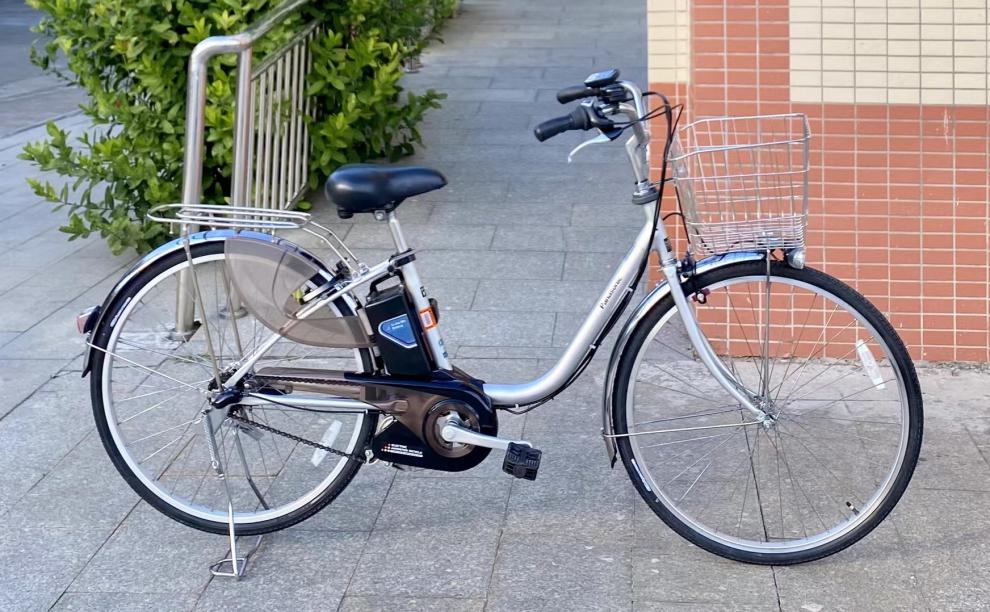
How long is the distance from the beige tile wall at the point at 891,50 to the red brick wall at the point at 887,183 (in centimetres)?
5

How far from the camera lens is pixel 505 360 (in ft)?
17.4

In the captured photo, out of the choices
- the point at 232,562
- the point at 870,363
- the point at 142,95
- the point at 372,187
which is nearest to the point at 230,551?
the point at 232,562

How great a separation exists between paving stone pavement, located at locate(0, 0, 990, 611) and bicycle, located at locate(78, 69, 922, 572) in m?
0.13

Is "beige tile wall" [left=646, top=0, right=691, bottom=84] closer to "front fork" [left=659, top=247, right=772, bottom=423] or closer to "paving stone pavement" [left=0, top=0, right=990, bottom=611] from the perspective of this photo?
"paving stone pavement" [left=0, top=0, right=990, bottom=611]

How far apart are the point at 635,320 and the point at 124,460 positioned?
1579 millimetres

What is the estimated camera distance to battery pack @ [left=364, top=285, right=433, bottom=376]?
144 inches

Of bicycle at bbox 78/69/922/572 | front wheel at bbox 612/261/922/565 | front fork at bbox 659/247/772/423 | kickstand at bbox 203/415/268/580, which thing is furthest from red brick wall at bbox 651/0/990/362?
kickstand at bbox 203/415/268/580

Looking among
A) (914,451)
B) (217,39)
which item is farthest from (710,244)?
(217,39)

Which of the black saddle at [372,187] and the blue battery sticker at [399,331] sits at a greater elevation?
the black saddle at [372,187]

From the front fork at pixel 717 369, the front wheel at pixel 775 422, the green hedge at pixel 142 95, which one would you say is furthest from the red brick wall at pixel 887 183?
the green hedge at pixel 142 95

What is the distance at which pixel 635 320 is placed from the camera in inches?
141

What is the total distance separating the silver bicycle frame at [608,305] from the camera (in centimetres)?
353

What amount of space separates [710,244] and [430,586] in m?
1.22

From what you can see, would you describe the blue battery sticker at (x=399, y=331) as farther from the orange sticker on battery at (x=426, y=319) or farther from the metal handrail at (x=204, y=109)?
the metal handrail at (x=204, y=109)
